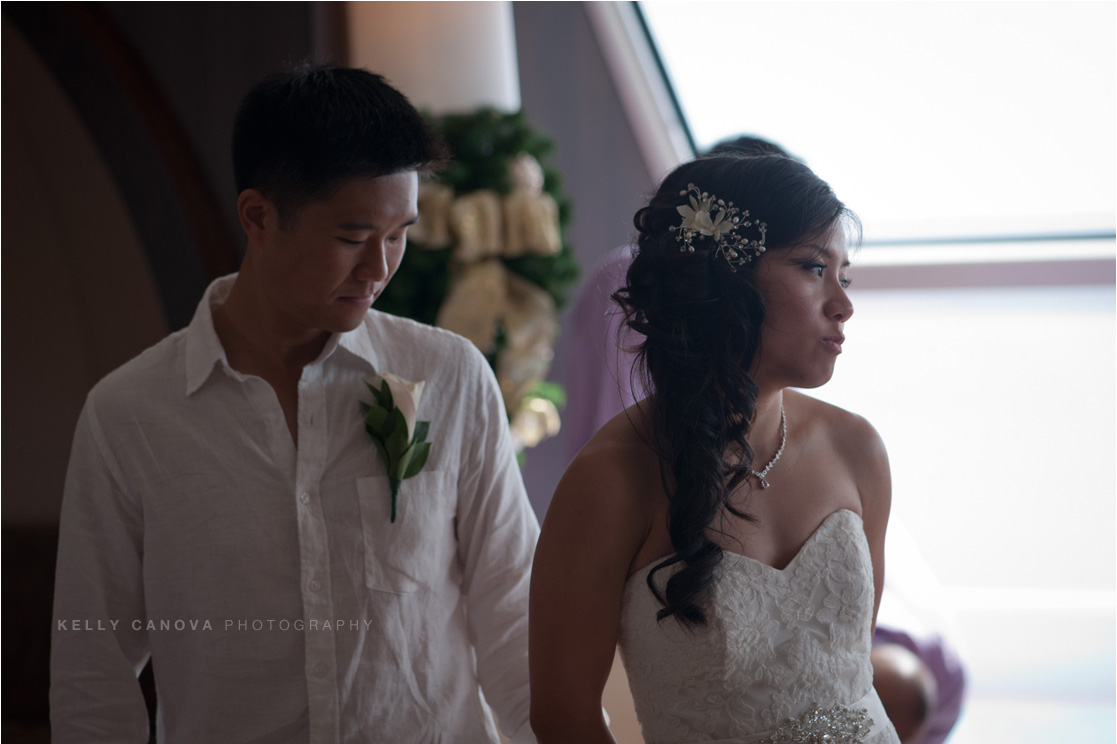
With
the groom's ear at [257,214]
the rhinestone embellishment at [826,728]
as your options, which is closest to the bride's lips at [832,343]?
the rhinestone embellishment at [826,728]

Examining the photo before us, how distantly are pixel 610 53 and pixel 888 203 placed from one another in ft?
5.10

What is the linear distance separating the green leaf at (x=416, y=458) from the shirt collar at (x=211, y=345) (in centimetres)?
18

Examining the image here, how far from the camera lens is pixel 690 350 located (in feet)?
4.74

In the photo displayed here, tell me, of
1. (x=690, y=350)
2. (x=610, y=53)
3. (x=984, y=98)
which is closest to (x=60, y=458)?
(x=690, y=350)

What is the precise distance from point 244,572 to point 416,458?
12.9 inches

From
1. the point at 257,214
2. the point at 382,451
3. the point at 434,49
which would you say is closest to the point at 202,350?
the point at 257,214

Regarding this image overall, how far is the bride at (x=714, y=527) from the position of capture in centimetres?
136

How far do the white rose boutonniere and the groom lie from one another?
11mm

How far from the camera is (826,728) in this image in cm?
139

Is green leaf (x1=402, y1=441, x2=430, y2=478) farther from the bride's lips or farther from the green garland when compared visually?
the green garland

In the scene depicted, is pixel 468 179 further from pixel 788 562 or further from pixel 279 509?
pixel 788 562

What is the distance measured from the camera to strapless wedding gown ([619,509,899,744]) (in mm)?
1366

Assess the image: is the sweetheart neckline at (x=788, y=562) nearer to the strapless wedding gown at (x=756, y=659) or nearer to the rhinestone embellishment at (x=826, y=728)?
the strapless wedding gown at (x=756, y=659)

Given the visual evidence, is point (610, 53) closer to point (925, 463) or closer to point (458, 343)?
point (925, 463)
